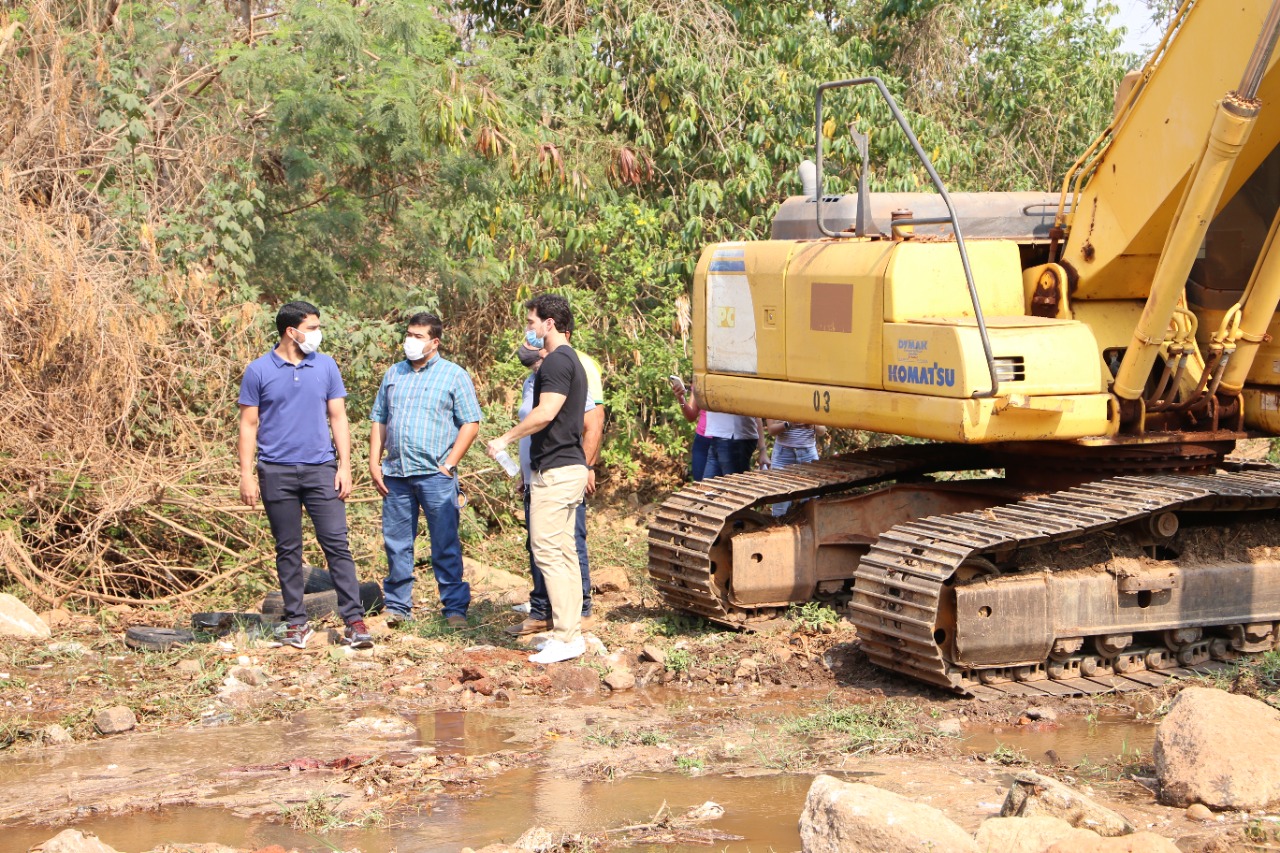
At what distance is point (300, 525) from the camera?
7.56m

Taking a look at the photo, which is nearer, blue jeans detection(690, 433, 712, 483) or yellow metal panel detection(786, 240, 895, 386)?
yellow metal panel detection(786, 240, 895, 386)

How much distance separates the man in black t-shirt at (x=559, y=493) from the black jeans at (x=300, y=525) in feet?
3.44

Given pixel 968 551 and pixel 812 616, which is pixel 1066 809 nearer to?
pixel 968 551

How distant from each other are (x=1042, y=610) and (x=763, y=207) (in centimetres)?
723

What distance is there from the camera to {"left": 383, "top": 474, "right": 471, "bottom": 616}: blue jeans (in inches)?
313

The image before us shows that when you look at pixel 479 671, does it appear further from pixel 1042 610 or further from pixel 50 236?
pixel 50 236

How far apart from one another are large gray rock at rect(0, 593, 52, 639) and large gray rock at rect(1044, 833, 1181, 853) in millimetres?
6058

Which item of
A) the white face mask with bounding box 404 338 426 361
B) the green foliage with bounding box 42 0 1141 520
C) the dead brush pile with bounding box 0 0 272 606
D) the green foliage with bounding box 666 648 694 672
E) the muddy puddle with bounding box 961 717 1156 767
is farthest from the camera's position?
Result: the green foliage with bounding box 42 0 1141 520

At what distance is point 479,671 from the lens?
22.7ft

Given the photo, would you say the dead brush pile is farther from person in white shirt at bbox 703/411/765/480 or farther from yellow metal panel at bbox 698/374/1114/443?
yellow metal panel at bbox 698/374/1114/443

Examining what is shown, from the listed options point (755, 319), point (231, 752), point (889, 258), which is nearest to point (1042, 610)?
point (889, 258)

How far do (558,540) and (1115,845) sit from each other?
3.76 meters

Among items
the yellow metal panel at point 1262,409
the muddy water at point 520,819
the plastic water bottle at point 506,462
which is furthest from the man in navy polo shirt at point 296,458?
the yellow metal panel at point 1262,409

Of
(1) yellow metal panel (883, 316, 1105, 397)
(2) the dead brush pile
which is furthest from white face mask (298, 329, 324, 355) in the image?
(1) yellow metal panel (883, 316, 1105, 397)
